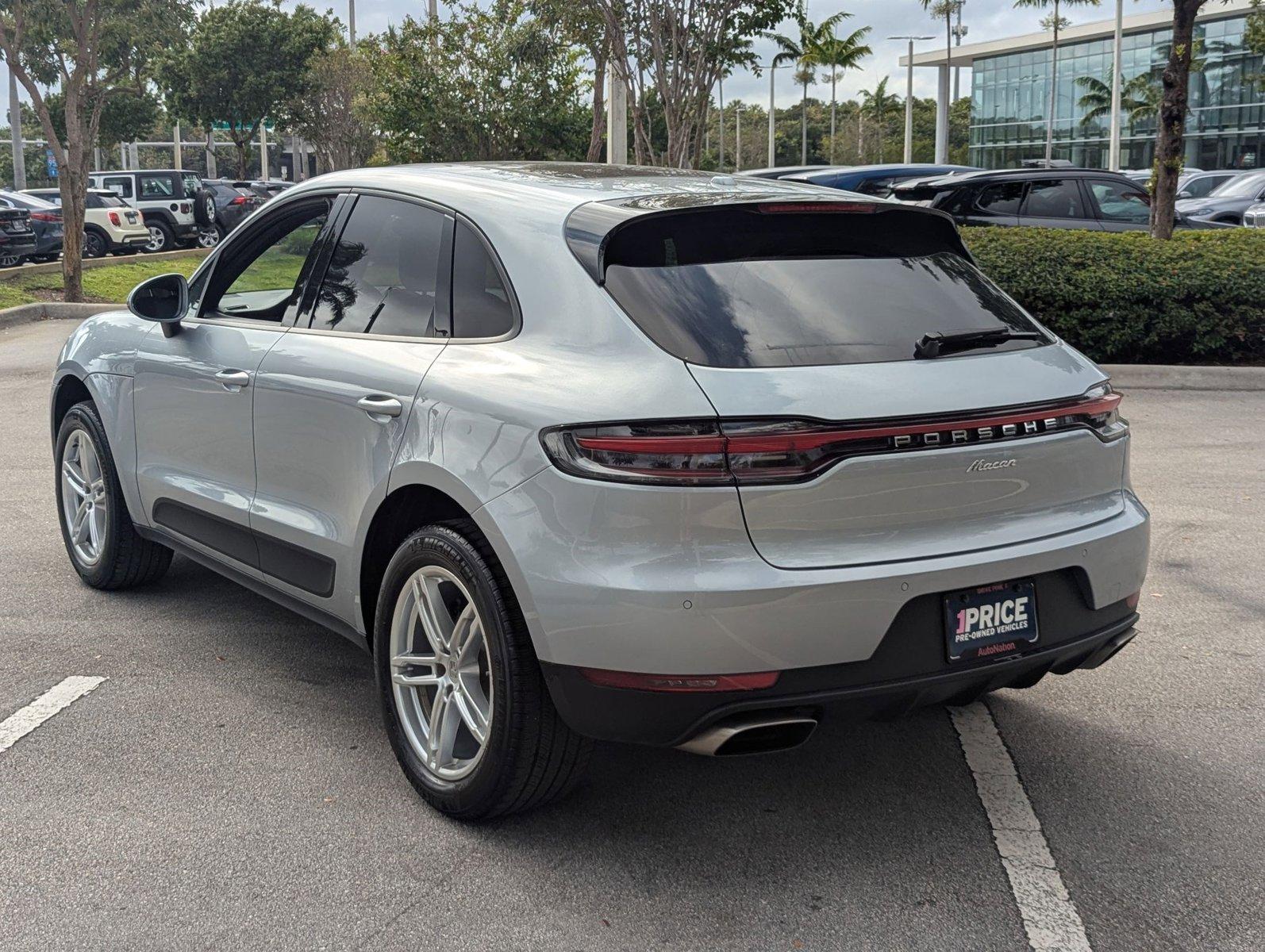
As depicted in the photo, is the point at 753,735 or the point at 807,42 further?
the point at 807,42

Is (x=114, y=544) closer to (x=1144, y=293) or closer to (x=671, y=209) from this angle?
(x=671, y=209)

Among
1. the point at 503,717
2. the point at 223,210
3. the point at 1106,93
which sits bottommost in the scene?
the point at 503,717

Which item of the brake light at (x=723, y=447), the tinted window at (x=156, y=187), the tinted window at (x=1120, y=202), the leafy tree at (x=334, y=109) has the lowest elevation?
the brake light at (x=723, y=447)

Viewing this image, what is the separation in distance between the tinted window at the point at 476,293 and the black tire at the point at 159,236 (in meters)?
26.8

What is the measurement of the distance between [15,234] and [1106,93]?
51.6 meters

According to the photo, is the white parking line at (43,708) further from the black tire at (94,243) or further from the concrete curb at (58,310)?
the black tire at (94,243)

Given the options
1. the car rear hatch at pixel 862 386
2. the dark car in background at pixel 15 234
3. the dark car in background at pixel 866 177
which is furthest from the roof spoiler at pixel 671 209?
the dark car in background at pixel 15 234

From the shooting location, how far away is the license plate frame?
3229 millimetres

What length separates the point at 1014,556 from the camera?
129 inches

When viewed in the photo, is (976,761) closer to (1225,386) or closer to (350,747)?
(350,747)

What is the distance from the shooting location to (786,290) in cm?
340

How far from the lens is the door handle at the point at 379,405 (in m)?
3.67

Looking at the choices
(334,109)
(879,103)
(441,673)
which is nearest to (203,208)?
(334,109)

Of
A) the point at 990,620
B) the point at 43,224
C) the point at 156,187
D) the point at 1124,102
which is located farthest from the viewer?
the point at 1124,102
